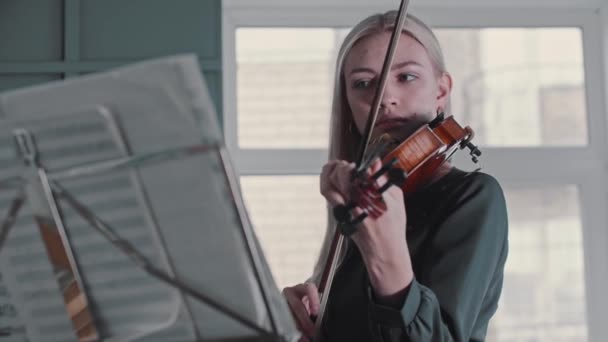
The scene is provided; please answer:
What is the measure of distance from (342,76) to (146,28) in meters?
1.56

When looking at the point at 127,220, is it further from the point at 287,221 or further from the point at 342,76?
the point at 287,221

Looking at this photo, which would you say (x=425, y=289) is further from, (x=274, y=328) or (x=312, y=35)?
(x=312, y=35)

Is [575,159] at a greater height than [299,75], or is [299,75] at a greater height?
[299,75]

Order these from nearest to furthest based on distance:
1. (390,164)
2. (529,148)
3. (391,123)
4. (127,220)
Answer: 1. (127,220)
2. (390,164)
3. (391,123)
4. (529,148)

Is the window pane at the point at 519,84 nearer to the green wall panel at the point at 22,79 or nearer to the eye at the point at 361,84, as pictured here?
the green wall panel at the point at 22,79

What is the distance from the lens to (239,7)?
3145 millimetres

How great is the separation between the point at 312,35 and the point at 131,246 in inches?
87.4

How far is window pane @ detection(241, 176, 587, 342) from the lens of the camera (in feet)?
10.1

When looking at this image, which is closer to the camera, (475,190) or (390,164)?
(390,164)

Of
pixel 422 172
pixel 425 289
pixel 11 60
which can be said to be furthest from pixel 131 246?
pixel 11 60

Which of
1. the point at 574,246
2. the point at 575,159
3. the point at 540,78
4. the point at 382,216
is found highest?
the point at 382,216

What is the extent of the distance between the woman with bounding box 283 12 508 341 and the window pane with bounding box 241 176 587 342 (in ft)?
4.64

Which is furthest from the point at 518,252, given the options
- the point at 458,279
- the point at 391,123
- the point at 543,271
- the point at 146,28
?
the point at 458,279

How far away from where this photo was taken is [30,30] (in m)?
3.07
